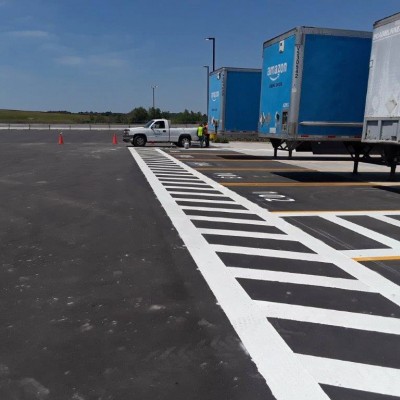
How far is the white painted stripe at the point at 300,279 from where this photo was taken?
4848 millimetres

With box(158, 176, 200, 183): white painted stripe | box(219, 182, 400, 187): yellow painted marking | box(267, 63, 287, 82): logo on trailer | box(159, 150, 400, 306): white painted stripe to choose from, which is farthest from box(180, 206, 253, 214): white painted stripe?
box(267, 63, 287, 82): logo on trailer

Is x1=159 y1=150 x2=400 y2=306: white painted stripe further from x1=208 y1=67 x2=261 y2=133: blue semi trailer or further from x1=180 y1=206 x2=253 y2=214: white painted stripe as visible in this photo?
x1=208 y1=67 x2=261 y2=133: blue semi trailer

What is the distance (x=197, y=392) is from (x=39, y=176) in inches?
472

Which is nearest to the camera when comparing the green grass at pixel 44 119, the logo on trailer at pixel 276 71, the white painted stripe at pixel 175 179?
the white painted stripe at pixel 175 179

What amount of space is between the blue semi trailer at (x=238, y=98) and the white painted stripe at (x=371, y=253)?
635 inches

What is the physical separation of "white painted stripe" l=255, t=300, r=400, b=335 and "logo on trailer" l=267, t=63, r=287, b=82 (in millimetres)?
10827

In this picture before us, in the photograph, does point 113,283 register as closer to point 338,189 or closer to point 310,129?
point 338,189

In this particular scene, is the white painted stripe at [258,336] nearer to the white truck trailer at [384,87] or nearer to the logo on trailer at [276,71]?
the white truck trailer at [384,87]

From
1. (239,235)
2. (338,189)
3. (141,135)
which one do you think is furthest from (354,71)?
(141,135)

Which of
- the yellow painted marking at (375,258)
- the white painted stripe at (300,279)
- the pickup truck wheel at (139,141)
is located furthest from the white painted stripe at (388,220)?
the pickup truck wheel at (139,141)

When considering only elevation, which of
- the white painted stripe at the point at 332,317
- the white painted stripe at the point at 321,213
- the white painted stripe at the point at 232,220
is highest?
the white painted stripe at the point at 332,317

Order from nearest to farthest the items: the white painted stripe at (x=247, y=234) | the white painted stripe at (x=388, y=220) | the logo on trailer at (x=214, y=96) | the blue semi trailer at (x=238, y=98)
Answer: the white painted stripe at (x=247, y=234), the white painted stripe at (x=388, y=220), the blue semi trailer at (x=238, y=98), the logo on trailer at (x=214, y=96)

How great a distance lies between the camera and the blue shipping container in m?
12.8

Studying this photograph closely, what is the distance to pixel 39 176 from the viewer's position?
1349 cm
